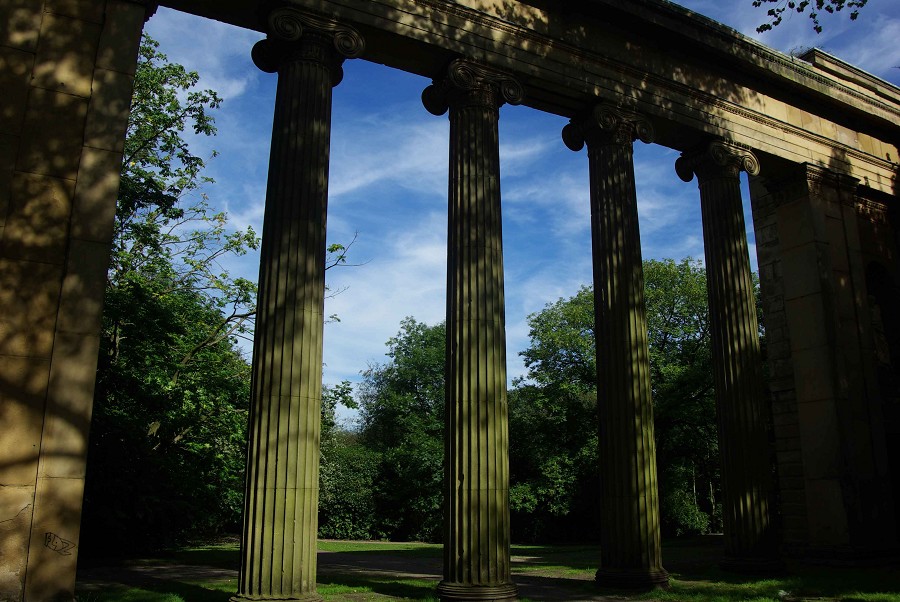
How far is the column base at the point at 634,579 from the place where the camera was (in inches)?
544

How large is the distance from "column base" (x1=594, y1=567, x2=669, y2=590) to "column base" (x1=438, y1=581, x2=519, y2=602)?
9.70 feet

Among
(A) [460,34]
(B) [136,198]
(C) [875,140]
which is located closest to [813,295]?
(C) [875,140]

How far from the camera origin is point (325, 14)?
1332 cm

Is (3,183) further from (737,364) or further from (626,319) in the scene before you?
(737,364)

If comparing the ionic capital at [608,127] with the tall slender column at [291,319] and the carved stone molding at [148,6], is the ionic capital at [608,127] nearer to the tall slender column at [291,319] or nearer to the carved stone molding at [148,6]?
the tall slender column at [291,319]

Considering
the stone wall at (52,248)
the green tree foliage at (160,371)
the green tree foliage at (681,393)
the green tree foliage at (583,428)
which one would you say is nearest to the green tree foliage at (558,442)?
the green tree foliage at (583,428)

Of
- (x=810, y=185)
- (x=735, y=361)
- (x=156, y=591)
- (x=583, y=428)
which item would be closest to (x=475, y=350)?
(x=156, y=591)

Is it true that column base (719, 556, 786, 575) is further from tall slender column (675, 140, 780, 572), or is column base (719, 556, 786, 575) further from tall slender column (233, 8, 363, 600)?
tall slender column (233, 8, 363, 600)

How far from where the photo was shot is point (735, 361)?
1702 centimetres

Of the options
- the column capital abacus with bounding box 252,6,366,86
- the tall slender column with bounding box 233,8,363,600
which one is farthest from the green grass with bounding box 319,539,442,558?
the column capital abacus with bounding box 252,6,366,86

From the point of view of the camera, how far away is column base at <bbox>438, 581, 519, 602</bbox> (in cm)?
1173

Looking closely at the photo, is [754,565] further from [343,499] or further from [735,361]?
[343,499]

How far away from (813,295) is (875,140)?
6940 millimetres

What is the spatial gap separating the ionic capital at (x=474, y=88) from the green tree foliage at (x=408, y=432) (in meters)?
31.9
